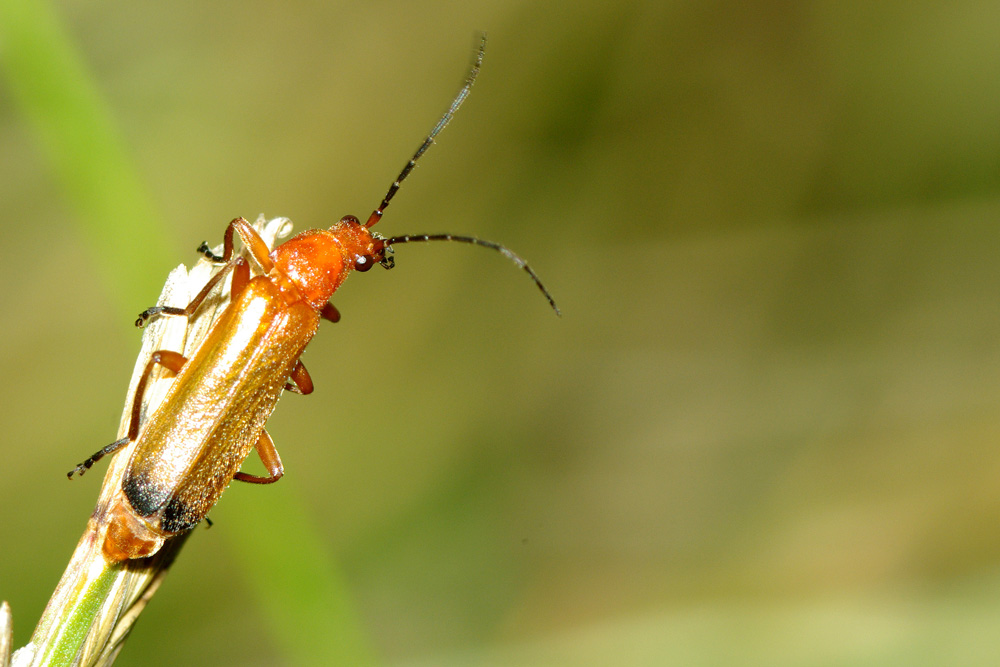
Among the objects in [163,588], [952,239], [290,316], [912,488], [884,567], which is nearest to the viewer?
[290,316]

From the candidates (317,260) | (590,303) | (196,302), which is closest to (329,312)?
(317,260)

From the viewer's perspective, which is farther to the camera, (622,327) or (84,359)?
(622,327)

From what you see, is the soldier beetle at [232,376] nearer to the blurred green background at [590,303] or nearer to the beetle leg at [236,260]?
the beetle leg at [236,260]

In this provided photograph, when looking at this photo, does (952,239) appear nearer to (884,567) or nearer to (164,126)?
(884,567)

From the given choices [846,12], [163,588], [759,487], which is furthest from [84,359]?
[846,12]

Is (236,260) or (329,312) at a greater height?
(329,312)

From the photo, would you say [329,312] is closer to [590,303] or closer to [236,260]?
[236,260]

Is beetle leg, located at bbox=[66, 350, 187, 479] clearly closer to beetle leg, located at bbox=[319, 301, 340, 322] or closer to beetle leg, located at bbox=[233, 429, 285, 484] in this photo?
beetle leg, located at bbox=[233, 429, 285, 484]
